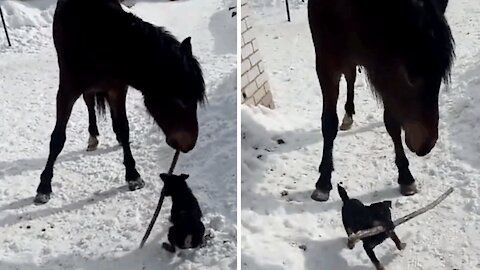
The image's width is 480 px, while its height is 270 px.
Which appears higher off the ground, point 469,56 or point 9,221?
point 469,56

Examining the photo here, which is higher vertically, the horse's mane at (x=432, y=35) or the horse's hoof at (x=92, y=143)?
the horse's mane at (x=432, y=35)

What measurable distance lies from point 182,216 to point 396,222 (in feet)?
0.81

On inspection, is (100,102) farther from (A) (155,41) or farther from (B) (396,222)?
(B) (396,222)

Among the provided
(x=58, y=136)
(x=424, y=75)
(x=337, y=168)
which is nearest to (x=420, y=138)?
(x=424, y=75)

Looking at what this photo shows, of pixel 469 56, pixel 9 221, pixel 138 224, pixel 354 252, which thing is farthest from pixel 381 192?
pixel 9 221

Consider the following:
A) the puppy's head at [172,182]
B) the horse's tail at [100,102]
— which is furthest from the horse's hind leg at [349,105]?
the horse's tail at [100,102]

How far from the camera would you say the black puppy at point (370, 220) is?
0.65m

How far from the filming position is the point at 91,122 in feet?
2.82

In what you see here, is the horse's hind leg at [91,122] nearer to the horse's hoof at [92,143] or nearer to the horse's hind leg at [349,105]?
the horse's hoof at [92,143]

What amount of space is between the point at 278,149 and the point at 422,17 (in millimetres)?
265

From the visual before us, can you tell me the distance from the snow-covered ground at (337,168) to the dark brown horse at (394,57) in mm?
34

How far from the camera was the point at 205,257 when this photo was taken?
73 cm

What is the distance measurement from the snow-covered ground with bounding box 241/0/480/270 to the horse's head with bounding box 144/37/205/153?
0.08m

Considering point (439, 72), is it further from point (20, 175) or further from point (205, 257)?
point (20, 175)
